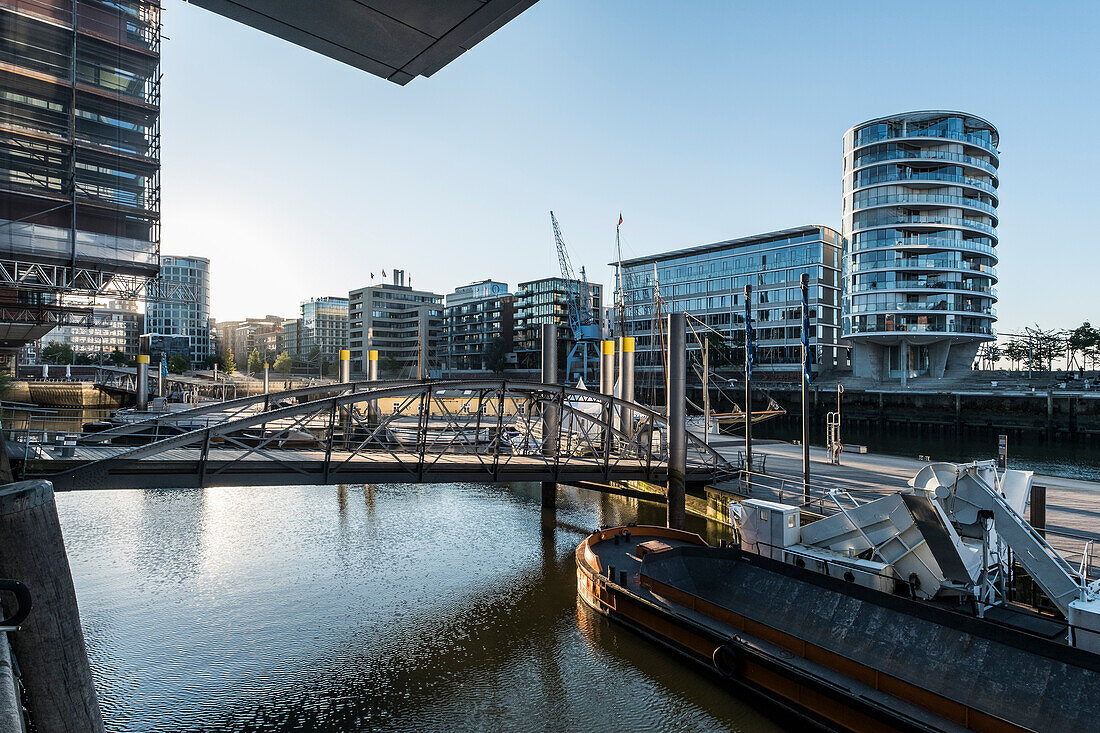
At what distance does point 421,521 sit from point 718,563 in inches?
595

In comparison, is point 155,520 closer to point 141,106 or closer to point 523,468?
point 523,468

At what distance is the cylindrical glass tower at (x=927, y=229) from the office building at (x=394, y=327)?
364 feet

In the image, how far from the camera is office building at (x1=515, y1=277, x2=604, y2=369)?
148000 mm

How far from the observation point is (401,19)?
198 inches

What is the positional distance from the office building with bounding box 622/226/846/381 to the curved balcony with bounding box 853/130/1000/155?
647 inches

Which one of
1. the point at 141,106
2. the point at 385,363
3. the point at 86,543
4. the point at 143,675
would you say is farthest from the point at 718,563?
the point at 385,363

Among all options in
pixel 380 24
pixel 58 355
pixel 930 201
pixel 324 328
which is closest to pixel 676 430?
pixel 380 24

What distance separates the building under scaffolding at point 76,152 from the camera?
31.4 metres

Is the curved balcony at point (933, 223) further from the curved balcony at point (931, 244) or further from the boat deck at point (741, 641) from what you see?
the boat deck at point (741, 641)

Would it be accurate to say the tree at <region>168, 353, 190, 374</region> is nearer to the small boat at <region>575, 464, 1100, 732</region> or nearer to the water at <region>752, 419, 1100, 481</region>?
the water at <region>752, 419, 1100, 481</region>

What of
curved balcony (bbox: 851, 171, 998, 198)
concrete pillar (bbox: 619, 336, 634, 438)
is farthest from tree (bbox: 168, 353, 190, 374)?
curved balcony (bbox: 851, 171, 998, 198)

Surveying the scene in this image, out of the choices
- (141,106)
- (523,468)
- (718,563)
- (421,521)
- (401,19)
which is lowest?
(421,521)

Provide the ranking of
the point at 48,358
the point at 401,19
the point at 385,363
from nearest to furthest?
the point at 401,19
the point at 48,358
the point at 385,363

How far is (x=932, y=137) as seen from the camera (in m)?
76.6
